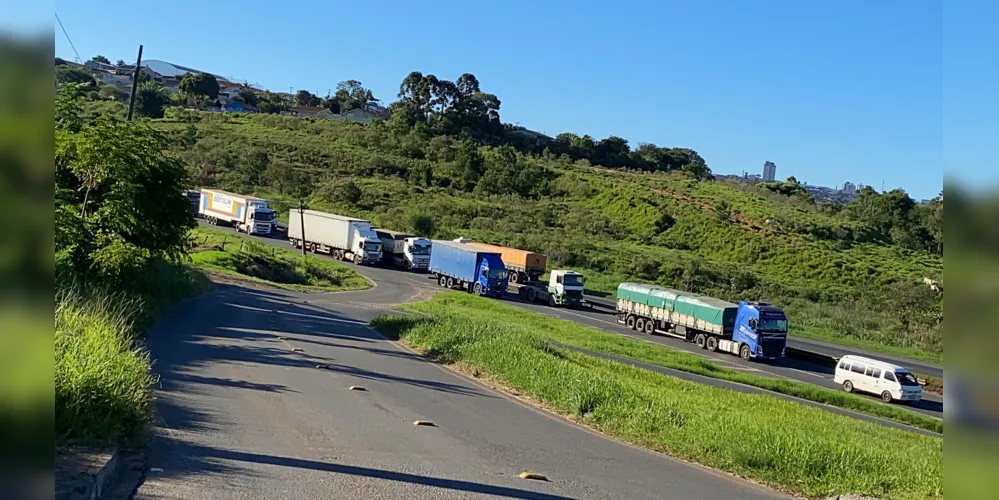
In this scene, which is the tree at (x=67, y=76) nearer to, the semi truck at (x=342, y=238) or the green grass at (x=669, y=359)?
the green grass at (x=669, y=359)

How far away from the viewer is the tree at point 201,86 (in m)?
158

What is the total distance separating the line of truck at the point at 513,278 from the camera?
140 feet

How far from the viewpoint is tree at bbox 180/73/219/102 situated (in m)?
158

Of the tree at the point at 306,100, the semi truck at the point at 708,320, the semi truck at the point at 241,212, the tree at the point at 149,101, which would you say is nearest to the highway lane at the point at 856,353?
the semi truck at the point at 708,320

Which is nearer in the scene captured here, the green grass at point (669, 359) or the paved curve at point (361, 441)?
the paved curve at point (361, 441)

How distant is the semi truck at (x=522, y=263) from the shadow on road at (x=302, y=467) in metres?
50.9

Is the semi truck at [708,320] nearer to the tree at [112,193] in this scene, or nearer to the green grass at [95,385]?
the tree at [112,193]

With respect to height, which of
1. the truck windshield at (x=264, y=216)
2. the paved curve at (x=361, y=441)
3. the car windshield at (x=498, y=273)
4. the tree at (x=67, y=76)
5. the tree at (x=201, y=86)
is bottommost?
the paved curve at (x=361, y=441)

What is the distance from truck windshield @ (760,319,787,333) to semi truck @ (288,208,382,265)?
33970 mm

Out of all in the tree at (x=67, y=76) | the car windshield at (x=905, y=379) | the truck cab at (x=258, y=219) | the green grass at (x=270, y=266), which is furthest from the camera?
the truck cab at (x=258, y=219)

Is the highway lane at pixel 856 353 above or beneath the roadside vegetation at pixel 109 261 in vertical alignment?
beneath

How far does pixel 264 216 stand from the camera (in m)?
75.2

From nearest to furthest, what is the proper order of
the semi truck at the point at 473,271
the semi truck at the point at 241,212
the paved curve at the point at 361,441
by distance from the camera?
1. the paved curve at the point at 361,441
2. the semi truck at the point at 473,271
3. the semi truck at the point at 241,212
